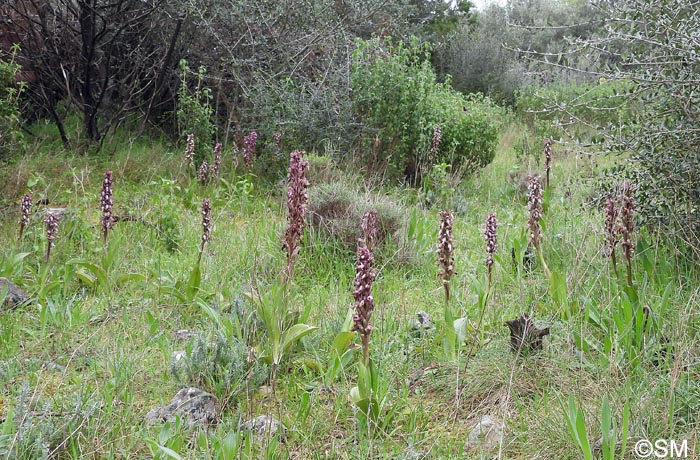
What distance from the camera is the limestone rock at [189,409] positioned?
2279mm

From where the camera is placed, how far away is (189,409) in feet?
7.59

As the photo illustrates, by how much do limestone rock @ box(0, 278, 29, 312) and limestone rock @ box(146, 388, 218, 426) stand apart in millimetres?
1418

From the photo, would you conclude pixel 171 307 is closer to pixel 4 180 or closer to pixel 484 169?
pixel 4 180

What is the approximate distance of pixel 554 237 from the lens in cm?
410

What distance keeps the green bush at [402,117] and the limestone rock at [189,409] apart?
14.1 feet

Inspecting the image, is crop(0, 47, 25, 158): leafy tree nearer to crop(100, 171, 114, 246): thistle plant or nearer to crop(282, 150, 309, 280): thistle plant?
crop(100, 171, 114, 246): thistle plant

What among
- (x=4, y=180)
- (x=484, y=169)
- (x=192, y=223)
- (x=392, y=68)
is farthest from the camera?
(x=484, y=169)

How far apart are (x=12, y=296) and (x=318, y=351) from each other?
1707 millimetres

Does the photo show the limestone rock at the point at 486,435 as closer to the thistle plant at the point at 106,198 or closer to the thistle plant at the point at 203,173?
the thistle plant at the point at 106,198

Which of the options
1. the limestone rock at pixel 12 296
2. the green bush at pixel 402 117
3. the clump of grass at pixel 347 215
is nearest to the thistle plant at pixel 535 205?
the clump of grass at pixel 347 215

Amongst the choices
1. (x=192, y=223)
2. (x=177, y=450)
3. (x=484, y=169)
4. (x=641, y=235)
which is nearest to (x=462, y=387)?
(x=177, y=450)

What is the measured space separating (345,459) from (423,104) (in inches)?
201

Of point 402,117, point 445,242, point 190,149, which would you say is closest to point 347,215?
point 445,242

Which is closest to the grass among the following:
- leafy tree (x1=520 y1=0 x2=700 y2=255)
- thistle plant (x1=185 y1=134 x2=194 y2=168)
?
leafy tree (x1=520 y1=0 x2=700 y2=255)
